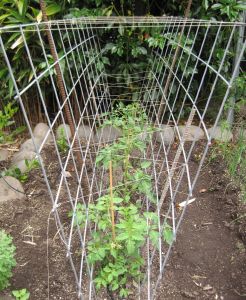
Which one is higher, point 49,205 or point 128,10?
point 128,10

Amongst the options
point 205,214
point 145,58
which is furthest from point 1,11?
point 205,214

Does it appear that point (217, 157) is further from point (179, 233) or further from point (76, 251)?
point (76, 251)

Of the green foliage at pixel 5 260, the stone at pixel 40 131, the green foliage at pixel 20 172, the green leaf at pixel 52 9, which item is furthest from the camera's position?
the stone at pixel 40 131

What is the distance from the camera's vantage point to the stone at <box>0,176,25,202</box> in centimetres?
214

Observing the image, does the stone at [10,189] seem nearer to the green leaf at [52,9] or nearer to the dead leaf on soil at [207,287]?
the dead leaf on soil at [207,287]

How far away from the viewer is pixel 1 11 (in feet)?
9.49

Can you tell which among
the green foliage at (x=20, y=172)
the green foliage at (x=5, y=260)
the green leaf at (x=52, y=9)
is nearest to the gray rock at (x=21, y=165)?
the green foliage at (x=20, y=172)

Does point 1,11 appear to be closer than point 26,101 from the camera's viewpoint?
Yes

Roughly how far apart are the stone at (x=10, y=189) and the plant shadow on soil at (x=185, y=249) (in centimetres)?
4

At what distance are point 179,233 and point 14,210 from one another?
0.96m

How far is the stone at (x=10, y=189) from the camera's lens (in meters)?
2.14

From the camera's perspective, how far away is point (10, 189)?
2.18m

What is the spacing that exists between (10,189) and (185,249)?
111 cm

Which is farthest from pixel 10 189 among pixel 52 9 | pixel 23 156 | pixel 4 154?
pixel 52 9
